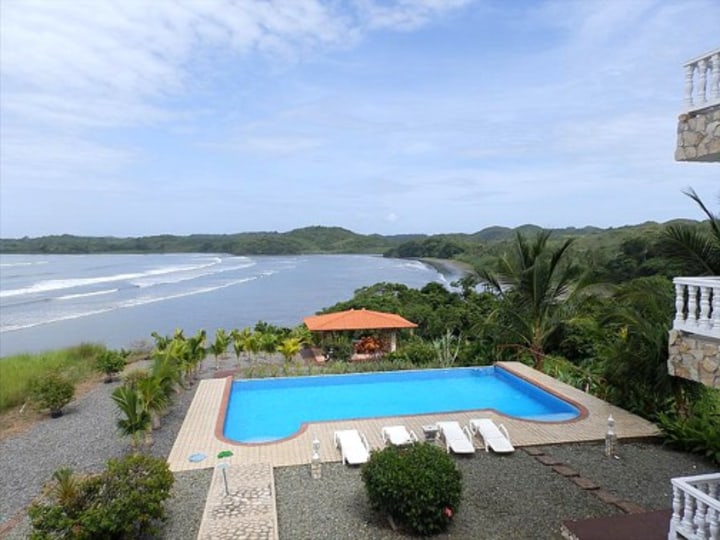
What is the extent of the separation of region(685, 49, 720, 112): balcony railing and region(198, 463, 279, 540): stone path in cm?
578

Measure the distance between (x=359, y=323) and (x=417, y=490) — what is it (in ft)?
37.1

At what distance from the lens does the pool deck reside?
25.1ft

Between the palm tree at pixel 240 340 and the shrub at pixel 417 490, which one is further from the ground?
the shrub at pixel 417 490

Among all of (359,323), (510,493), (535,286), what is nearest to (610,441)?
(510,493)

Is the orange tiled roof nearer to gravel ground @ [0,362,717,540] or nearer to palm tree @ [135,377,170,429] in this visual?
palm tree @ [135,377,170,429]

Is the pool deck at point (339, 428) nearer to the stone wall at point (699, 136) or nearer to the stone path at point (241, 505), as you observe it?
the stone path at point (241, 505)

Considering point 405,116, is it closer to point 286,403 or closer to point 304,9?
point 304,9

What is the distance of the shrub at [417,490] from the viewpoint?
5.45 m

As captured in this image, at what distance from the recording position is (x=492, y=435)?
26.8 ft

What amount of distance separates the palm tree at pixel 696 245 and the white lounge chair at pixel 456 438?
388 centimetres

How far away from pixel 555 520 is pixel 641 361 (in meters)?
3.32

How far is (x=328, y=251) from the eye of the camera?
122m

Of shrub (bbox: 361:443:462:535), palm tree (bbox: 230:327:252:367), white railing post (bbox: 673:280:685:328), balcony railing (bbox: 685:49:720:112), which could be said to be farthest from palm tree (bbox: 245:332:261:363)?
balcony railing (bbox: 685:49:720:112)

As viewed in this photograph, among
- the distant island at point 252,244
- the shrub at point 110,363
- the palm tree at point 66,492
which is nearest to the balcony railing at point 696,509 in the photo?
the palm tree at point 66,492
